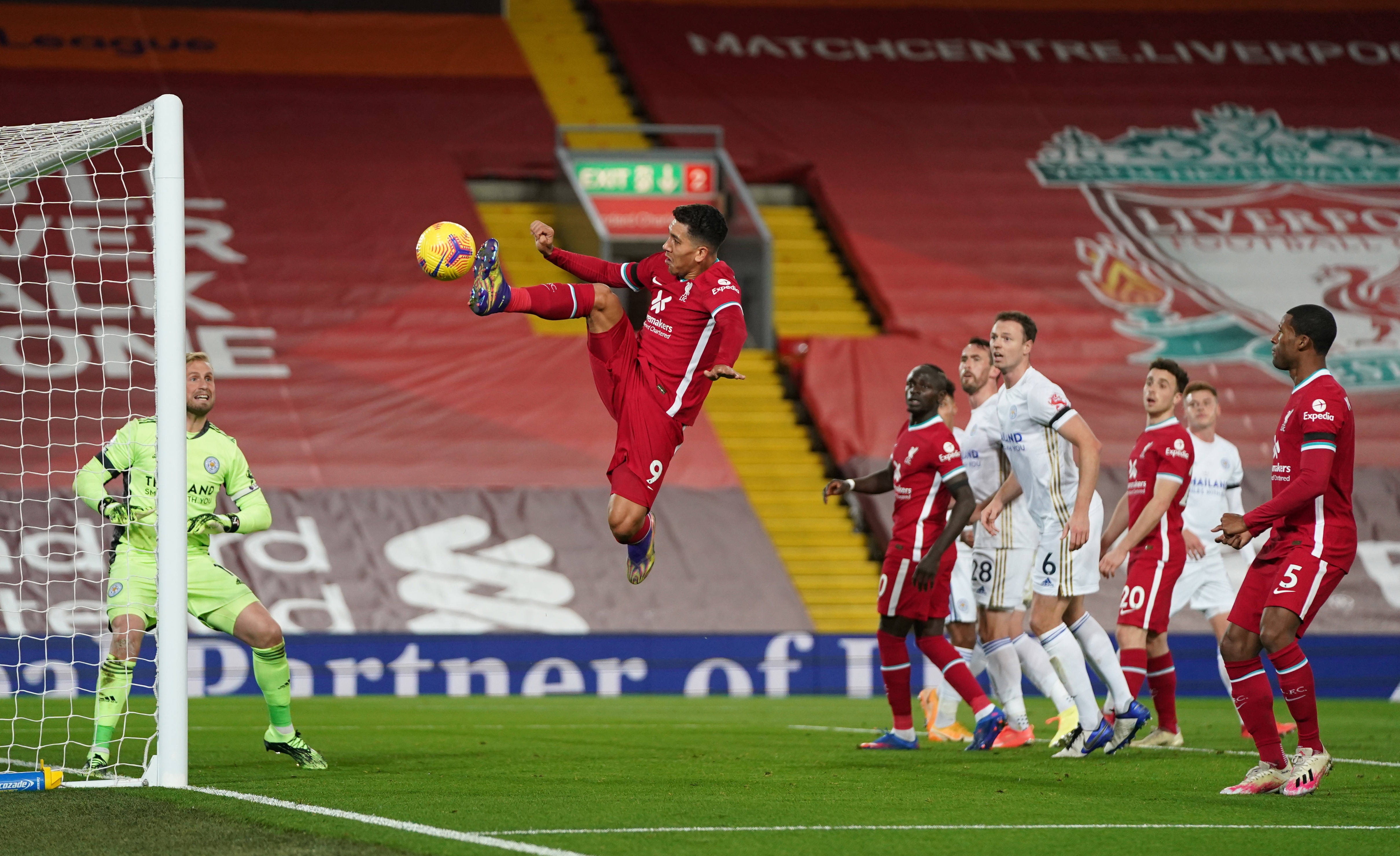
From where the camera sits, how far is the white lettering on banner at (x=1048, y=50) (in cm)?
2381

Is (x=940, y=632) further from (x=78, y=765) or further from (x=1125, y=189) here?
(x=1125, y=189)

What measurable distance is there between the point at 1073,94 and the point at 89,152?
18197 millimetres

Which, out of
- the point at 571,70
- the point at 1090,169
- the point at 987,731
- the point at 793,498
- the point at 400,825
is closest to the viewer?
the point at 400,825

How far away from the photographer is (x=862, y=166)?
73.3ft

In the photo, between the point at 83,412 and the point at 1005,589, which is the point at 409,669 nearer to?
the point at 83,412

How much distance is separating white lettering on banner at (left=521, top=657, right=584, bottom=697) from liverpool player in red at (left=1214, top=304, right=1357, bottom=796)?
8704 millimetres

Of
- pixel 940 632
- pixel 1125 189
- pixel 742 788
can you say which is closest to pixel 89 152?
pixel 742 788

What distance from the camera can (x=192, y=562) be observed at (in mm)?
7711

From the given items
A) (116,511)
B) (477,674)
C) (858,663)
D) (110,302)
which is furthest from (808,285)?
(116,511)

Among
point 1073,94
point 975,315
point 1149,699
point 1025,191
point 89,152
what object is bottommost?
point 1149,699

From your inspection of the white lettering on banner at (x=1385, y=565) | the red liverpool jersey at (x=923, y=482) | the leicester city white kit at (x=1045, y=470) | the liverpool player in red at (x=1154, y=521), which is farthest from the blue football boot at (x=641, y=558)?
the white lettering on banner at (x=1385, y=565)

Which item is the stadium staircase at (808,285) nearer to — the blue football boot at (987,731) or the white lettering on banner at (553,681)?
the white lettering on banner at (553,681)

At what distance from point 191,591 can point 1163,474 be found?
17.3ft

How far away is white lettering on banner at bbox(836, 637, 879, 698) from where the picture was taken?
15508 mm
